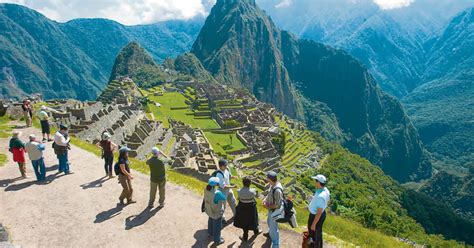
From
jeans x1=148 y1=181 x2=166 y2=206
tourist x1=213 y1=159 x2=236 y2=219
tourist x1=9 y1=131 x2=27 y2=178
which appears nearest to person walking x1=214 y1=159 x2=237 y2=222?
tourist x1=213 y1=159 x2=236 y2=219

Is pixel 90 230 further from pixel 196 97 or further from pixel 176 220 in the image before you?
pixel 196 97

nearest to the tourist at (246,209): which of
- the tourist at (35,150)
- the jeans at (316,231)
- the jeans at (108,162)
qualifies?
the jeans at (316,231)

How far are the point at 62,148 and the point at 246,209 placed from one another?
9.36 meters

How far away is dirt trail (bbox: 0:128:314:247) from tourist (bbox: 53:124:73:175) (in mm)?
425

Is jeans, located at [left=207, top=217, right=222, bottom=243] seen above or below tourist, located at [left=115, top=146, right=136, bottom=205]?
below

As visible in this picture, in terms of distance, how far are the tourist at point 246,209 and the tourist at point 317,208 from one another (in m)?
1.89

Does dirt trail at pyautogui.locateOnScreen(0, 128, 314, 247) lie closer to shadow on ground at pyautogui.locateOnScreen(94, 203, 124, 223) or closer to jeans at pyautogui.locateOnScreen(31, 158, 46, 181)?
shadow on ground at pyautogui.locateOnScreen(94, 203, 124, 223)

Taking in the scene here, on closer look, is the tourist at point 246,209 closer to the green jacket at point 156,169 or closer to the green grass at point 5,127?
the green jacket at point 156,169

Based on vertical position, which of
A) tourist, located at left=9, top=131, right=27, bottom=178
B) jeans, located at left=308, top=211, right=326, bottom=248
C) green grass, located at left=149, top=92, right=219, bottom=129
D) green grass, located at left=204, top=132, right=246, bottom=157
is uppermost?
tourist, located at left=9, top=131, right=27, bottom=178

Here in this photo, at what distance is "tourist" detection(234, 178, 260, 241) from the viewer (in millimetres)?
10922

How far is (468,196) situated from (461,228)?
46943 millimetres

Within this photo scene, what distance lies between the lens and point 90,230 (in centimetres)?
1191

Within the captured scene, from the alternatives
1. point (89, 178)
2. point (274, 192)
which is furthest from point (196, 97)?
point (274, 192)

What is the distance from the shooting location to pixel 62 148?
52.1ft
